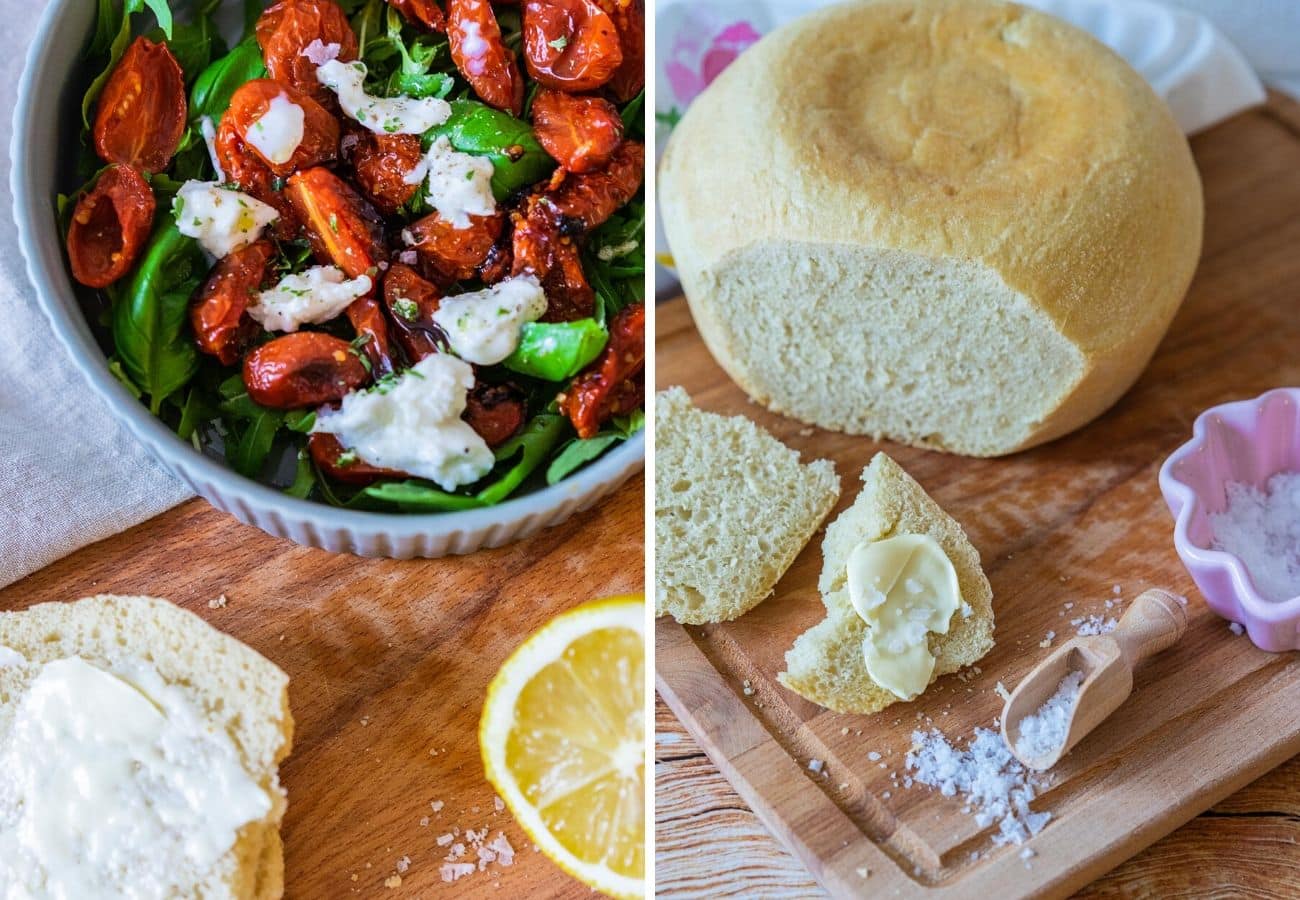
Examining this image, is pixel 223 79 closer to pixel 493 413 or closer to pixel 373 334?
pixel 373 334

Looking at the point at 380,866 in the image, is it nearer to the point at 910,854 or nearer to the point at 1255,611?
the point at 910,854

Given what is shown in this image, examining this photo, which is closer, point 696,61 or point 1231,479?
point 1231,479

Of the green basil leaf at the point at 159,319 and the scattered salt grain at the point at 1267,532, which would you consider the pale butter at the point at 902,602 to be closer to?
the scattered salt grain at the point at 1267,532

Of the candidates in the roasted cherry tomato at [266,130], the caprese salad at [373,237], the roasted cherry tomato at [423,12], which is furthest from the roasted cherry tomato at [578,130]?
the roasted cherry tomato at [266,130]

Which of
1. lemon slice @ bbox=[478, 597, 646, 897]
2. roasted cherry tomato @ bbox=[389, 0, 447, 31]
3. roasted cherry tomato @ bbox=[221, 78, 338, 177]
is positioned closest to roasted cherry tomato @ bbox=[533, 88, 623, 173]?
roasted cherry tomato @ bbox=[389, 0, 447, 31]

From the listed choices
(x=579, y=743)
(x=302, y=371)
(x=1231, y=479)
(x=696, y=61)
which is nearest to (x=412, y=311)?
(x=302, y=371)
